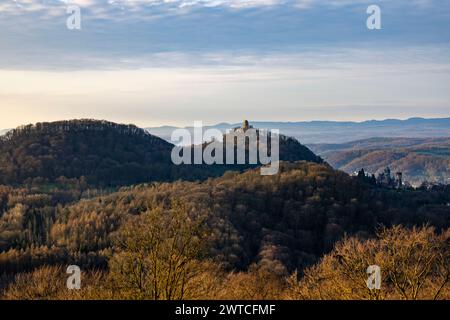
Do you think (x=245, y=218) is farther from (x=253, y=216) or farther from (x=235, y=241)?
(x=235, y=241)

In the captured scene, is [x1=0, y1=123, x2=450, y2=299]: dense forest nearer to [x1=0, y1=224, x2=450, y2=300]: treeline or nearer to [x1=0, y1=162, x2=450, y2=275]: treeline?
[x1=0, y1=224, x2=450, y2=300]: treeline

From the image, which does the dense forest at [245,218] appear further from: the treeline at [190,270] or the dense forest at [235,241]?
the treeline at [190,270]

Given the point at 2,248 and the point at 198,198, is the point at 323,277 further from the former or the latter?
the point at 198,198

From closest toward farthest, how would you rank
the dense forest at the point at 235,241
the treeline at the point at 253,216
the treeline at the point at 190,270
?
1. the treeline at the point at 190,270
2. the dense forest at the point at 235,241
3. the treeline at the point at 253,216

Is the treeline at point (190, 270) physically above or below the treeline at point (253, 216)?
above

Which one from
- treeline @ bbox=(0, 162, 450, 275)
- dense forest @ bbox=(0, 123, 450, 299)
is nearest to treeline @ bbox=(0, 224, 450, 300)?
dense forest @ bbox=(0, 123, 450, 299)

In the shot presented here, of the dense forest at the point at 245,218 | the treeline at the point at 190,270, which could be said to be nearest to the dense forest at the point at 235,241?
the treeline at the point at 190,270
